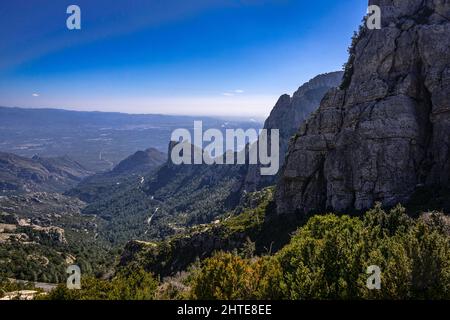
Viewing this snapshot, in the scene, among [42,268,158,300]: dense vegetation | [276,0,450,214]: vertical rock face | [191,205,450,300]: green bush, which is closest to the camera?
[191,205,450,300]: green bush

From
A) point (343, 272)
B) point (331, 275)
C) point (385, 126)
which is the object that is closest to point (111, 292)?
point (331, 275)

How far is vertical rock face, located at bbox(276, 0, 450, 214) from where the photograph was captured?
224 feet

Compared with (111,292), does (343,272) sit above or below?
above

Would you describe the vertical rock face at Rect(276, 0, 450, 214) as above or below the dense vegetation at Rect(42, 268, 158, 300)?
above

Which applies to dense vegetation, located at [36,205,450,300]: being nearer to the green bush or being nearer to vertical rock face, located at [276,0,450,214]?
the green bush

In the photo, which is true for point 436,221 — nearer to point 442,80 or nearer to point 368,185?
point 368,185

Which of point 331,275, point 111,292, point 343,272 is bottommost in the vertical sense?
point 111,292

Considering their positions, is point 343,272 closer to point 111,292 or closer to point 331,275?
point 331,275

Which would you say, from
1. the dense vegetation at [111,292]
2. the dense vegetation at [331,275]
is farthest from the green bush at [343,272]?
the dense vegetation at [111,292]

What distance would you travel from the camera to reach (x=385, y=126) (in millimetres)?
69938

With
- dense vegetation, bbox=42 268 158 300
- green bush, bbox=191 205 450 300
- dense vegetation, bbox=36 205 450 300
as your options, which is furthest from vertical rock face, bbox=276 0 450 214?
dense vegetation, bbox=42 268 158 300
